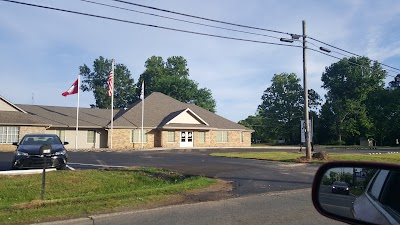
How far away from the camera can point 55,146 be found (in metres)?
15.1

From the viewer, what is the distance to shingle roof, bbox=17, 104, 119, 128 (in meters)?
39.5

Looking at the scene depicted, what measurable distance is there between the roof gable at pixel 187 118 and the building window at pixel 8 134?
16.2 metres

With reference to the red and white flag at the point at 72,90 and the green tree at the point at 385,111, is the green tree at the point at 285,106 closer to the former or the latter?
the green tree at the point at 385,111

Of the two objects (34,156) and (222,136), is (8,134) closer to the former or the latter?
(34,156)

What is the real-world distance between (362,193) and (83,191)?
11103 mm

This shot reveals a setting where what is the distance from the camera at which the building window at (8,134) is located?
33781 mm

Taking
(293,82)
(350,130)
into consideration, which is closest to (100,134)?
(350,130)

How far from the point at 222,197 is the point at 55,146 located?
845 cm

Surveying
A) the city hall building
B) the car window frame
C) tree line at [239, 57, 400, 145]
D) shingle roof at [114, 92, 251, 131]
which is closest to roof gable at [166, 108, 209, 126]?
the city hall building

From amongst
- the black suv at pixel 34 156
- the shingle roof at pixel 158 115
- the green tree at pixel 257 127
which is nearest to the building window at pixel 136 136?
the shingle roof at pixel 158 115

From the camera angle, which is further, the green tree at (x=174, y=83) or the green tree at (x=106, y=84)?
the green tree at (x=106, y=84)

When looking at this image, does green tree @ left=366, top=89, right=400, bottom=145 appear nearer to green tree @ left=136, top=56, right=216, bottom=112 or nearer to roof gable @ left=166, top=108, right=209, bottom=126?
green tree @ left=136, top=56, right=216, bottom=112

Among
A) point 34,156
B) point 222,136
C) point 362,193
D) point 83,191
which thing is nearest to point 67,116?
point 222,136

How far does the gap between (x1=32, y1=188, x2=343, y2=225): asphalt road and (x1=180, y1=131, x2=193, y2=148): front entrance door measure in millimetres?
34322
